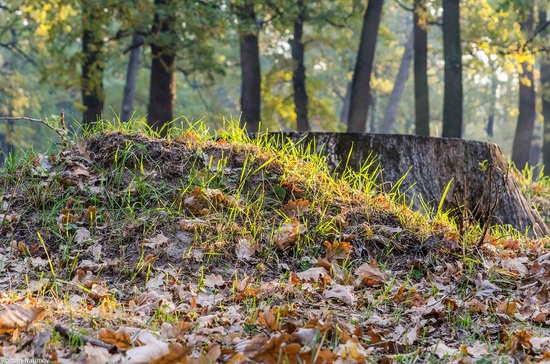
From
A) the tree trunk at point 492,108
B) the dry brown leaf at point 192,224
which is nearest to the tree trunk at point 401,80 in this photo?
the tree trunk at point 492,108

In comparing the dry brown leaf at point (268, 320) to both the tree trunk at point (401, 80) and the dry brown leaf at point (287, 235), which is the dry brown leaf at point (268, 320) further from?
the tree trunk at point (401, 80)

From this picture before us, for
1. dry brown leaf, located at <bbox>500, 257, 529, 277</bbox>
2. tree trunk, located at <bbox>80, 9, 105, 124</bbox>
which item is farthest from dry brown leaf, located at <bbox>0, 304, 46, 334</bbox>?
tree trunk, located at <bbox>80, 9, 105, 124</bbox>

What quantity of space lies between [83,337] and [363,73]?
1138cm

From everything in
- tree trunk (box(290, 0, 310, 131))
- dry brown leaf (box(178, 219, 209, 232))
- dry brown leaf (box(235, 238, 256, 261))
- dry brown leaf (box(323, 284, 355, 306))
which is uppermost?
tree trunk (box(290, 0, 310, 131))

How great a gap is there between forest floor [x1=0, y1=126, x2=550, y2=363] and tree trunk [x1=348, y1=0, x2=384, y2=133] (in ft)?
26.2

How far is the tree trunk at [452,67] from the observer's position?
11.1 meters

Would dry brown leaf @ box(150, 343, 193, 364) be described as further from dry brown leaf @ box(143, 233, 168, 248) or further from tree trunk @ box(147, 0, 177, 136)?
tree trunk @ box(147, 0, 177, 136)

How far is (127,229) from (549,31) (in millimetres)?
13813

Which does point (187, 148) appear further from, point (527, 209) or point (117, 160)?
point (527, 209)

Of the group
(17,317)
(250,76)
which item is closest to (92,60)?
(250,76)

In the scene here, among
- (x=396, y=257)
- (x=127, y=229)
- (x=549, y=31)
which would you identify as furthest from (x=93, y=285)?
(x=549, y=31)

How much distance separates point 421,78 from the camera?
13609mm

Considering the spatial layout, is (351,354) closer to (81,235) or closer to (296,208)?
(296,208)

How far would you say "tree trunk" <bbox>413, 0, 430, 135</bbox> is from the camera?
515 inches
